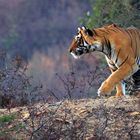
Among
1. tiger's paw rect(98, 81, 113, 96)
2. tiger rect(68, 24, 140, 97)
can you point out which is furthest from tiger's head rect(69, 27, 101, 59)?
tiger's paw rect(98, 81, 113, 96)

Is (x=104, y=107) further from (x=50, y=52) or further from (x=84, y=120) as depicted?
(x=50, y=52)

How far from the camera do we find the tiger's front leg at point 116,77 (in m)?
11.8

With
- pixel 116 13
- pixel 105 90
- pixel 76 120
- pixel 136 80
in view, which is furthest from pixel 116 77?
pixel 116 13

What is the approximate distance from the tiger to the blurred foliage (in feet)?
13.1

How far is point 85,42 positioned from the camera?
40.4 feet

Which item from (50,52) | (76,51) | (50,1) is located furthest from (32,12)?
(76,51)

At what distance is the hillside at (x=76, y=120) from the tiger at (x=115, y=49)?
0.65 m

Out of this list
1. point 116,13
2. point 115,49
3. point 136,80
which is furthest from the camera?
point 116,13

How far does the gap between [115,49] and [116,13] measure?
489 cm

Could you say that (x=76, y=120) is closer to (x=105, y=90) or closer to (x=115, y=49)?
(x=105, y=90)

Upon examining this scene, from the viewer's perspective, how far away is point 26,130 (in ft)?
32.8

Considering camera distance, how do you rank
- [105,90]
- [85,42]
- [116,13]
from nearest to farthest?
[105,90] → [85,42] → [116,13]

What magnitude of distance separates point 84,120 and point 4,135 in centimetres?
86

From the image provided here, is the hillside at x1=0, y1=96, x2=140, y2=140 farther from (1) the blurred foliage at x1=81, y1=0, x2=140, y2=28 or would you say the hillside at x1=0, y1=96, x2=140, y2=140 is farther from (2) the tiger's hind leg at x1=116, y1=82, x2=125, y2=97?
(1) the blurred foliage at x1=81, y1=0, x2=140, y2=28
